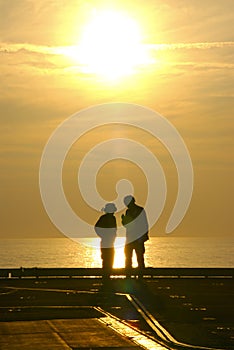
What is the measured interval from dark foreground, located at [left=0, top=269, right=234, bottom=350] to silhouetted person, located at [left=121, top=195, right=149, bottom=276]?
29.2 inches

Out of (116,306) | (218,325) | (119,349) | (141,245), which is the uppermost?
(141,245)

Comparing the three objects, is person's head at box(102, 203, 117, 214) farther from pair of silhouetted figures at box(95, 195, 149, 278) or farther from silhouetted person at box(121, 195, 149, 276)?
silhouetted person at box(121, 195, 149, 276)

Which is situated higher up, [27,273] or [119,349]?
[27,273]

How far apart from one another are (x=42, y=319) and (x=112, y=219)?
812cm

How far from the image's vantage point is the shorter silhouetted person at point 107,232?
91.8 ft

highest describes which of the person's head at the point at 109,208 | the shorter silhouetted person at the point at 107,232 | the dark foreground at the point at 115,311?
the person's head at the point at 109,208

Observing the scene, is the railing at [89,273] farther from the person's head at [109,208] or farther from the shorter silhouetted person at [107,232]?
the person's head at [109,208]

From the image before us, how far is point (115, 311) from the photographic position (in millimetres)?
21406

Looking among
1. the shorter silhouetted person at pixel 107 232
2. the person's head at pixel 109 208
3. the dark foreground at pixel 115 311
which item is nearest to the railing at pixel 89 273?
the dark foreground at pixel 115 311

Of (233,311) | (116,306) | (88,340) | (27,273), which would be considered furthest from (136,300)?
(27,273)

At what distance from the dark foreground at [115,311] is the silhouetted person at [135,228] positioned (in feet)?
2.43

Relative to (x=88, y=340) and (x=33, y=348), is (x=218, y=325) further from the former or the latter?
(x=33, y=348)

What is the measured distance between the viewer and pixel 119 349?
648 inches

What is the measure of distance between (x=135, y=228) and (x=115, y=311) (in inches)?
273
